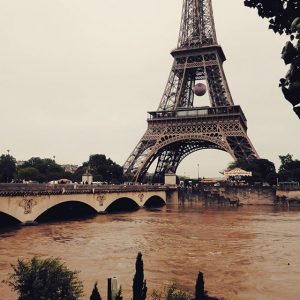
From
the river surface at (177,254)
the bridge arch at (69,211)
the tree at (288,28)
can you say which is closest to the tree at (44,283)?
the river surface at (177,254)

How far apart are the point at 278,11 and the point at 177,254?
20343 mm

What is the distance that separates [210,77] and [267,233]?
59.9 meters

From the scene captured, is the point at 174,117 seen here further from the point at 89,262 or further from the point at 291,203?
the point at 89,262

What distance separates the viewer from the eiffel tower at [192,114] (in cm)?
8112

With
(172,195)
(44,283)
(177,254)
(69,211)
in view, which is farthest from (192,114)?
(44,283)

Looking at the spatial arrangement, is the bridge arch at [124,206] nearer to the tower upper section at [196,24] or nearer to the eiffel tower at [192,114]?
the eiffel tower at [192,114]

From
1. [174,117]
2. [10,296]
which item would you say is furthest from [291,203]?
[10,296]

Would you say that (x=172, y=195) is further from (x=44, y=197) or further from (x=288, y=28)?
(x=288, y=28)

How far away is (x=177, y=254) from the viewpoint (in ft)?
83.5

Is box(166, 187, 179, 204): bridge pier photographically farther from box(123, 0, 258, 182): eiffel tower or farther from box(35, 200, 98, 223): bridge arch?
box(35, 200, 98, 223): bridge arch

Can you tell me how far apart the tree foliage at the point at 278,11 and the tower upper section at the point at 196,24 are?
8578 centimetres

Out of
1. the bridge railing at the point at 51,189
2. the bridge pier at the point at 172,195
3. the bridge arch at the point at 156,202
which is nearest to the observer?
the bridge railing at the point at 51,189

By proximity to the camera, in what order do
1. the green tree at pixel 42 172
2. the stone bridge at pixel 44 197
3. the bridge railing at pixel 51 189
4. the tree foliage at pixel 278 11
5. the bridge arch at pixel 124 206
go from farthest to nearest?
the green tree at pixel 42 172, the bridge arch at pixel 124 206, the stone bridge at pixel 44 197, the bridge railing at pixel 51 189, the tree foliage at pixel 278 11

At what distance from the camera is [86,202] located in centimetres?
4559
